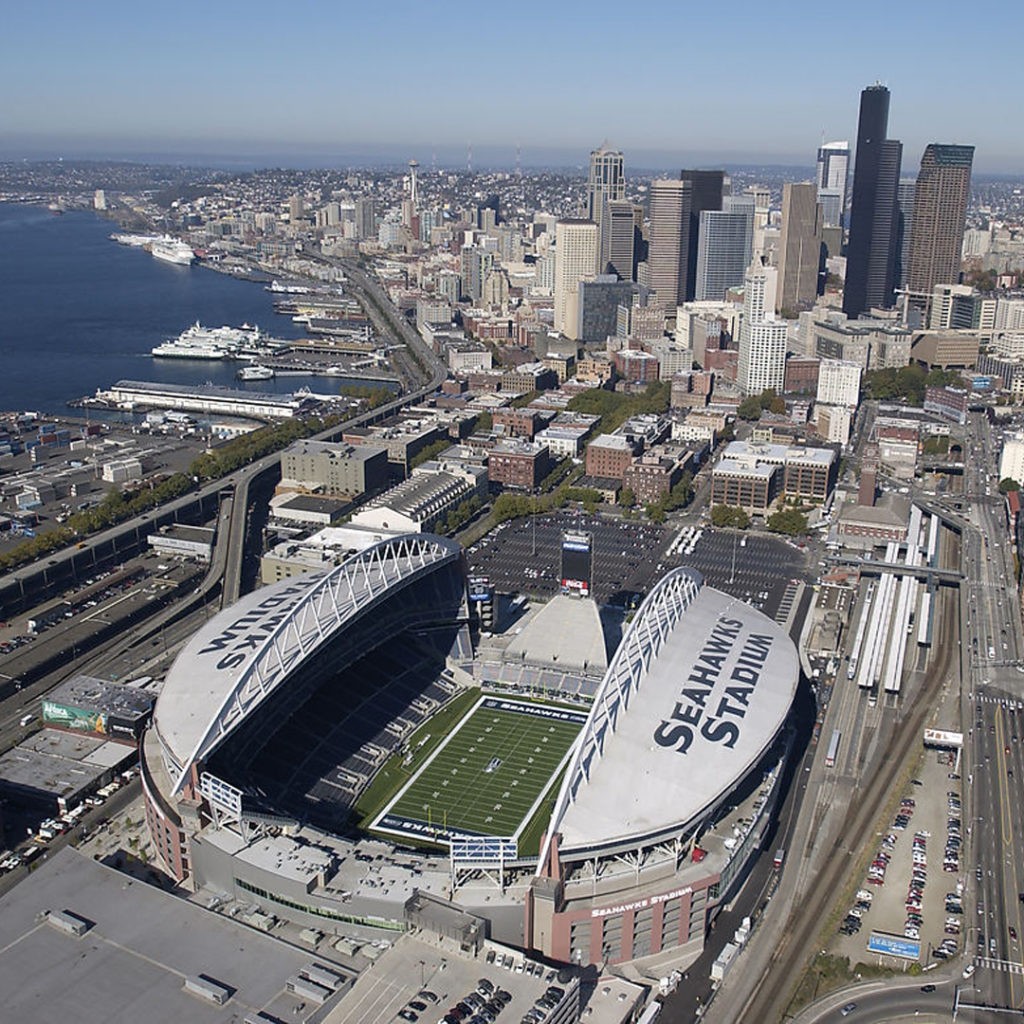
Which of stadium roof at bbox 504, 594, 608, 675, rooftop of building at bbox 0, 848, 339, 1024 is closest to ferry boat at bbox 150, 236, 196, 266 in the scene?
stadium roof at bbox 504, 594, 608, 675

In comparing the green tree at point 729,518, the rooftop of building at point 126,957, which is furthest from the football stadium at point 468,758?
the green tree at point 729,518

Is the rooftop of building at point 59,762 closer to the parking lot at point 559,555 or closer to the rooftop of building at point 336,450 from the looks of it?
the parking lot at point 559,555

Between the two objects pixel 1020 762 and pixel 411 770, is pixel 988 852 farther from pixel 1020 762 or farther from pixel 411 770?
pixel 411 770

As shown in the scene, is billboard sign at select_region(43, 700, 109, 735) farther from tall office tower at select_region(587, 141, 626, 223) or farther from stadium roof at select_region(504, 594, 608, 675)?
tall office tower at select_region(587, 141, 626, 223)

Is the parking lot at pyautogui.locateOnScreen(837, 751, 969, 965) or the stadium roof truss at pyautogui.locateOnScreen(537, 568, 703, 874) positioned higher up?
the stadium roof truss at pyautogui.locateOnScreen(537, 568, 703, 874)

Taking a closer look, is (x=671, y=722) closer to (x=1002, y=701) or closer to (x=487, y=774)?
(x=487, y=774)
